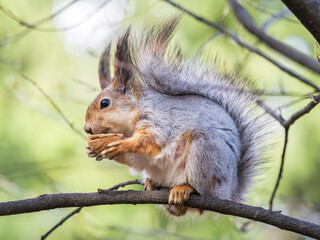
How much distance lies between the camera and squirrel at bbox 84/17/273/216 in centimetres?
221

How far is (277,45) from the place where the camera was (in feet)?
7.91

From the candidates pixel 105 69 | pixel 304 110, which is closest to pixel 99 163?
pixel 105 69

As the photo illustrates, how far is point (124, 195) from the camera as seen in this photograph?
6.40ft

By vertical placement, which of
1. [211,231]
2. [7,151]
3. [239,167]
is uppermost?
[239,167]

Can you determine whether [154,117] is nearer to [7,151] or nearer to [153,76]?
[153,76]

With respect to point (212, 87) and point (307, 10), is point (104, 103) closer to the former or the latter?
point (212, 87)

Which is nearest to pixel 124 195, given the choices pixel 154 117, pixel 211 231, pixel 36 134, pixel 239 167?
pixel 154 117

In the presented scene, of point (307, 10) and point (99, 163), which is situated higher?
point (307, 10)

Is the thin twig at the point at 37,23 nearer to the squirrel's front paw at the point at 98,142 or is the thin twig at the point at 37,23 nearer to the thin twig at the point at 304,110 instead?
the squirrel's front paw at the point at 98,142

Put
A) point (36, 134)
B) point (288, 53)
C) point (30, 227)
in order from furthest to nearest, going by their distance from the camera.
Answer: point (36, 134) < point (30, 227) < point (288, 53)

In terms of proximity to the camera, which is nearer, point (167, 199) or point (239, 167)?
point (167, 199)

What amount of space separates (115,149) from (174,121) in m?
0.36

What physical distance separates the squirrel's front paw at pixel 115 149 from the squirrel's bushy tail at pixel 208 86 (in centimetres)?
48

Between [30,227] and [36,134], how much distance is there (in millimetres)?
841
